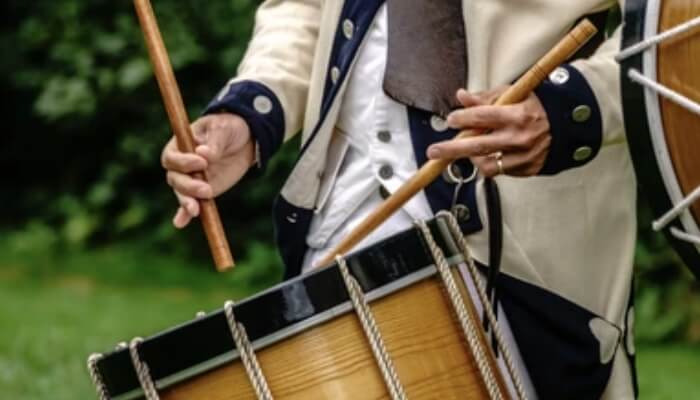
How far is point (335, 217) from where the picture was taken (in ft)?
9.52

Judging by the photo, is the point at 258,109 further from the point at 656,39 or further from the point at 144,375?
the point at 656,39

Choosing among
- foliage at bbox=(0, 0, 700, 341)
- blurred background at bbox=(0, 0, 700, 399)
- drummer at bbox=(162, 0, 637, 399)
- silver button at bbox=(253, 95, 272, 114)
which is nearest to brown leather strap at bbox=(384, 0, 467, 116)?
drummer at bbox=(162, 0, 637, 399)

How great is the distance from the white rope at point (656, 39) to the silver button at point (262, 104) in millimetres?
827

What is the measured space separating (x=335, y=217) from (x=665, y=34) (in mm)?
805

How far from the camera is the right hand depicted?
2.79 metres

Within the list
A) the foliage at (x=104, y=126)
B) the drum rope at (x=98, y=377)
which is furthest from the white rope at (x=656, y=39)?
the foliage at (x=104, y=126)

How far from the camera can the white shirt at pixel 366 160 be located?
109 inches

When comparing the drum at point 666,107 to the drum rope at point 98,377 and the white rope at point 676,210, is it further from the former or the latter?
the drum rope at point 98,377

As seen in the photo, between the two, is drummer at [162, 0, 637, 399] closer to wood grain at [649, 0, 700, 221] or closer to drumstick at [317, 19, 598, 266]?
drumstick at [317, 19, 598, 266]

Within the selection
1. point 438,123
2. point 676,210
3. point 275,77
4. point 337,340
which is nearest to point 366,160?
point 438,123

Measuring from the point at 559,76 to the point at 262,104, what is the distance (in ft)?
2.16

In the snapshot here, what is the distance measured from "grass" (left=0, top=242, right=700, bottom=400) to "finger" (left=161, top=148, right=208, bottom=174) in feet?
9.11

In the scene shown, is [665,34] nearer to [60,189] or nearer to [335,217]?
[335,217]

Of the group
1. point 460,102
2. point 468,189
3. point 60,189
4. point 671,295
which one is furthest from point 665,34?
point 60,189
